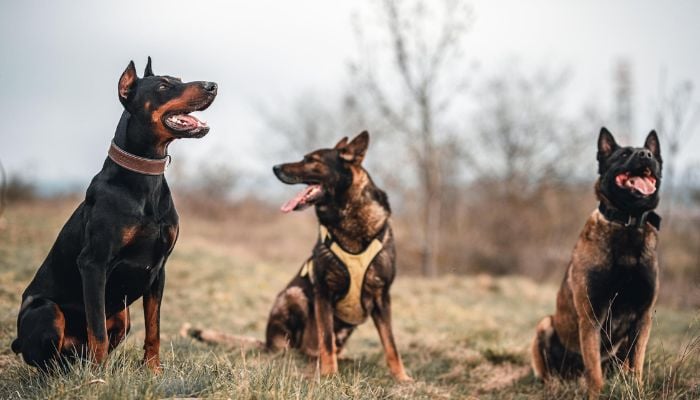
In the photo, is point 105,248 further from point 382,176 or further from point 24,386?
point 382,176

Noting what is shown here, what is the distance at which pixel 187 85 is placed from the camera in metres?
3.67

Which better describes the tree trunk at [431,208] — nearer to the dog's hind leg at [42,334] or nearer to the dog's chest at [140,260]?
the dog's chest at [140,260]

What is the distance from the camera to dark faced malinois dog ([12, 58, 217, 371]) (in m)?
3.39

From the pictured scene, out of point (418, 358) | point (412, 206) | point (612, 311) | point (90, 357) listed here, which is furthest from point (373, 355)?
point (412, 206)

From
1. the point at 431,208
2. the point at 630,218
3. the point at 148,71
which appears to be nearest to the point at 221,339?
the point at 148,71

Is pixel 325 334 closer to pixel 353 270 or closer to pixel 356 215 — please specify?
pixel 353 270

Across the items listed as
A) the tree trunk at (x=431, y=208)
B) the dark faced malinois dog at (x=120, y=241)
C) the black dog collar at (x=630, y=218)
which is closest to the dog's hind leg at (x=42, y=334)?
the dark faced malinois dog at (x=120, y=241)

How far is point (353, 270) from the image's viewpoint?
16.3ft

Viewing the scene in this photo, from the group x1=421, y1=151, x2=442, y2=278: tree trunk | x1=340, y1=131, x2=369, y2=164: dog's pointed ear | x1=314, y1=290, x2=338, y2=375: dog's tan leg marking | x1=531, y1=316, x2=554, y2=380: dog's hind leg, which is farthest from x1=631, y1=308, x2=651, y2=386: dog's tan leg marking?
x1=421, y1=151, x2=442, y2=278: tree trunk

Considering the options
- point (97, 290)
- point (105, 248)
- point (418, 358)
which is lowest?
point (418, 358)

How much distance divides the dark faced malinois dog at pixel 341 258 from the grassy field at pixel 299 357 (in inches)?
13.2

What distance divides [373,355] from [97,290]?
3284 mm

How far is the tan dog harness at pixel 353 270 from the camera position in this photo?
16.3ft

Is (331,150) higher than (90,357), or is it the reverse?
(331,150)
